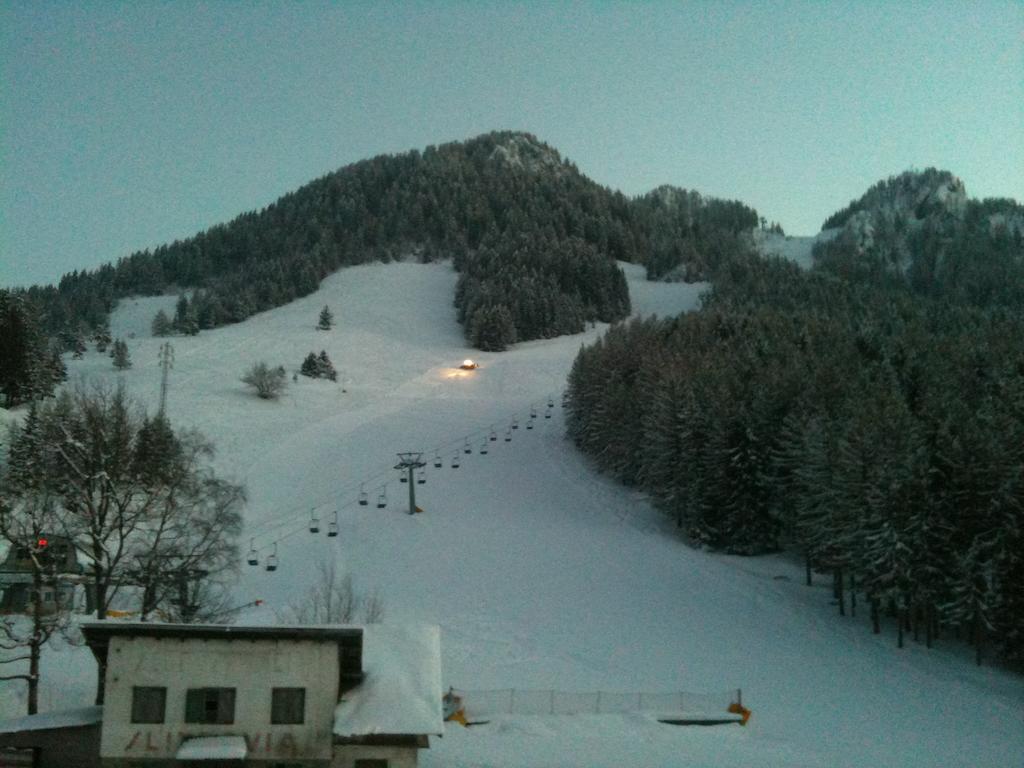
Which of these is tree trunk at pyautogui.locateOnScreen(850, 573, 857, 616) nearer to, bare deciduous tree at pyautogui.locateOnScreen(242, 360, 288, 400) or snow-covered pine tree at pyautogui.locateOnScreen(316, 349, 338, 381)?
bare deciduous tree at pyautogui.locateOnScreen(242, 360, 288, 400)

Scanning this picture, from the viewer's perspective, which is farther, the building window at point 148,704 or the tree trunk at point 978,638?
the tree trunk at point 978,638

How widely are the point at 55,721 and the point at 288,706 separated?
4795 mm

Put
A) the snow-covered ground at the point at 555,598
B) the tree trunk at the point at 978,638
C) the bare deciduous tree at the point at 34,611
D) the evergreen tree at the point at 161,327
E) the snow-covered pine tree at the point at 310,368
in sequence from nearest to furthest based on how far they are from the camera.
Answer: the bare deciduous tree at the point at 34,611 → the snow-covered ground at the point at 555,598 → the tree trunk at the point at 978,638 → the snow-covered pine tree at the point at 310,368 → the evergreen tree at the point at 161,327

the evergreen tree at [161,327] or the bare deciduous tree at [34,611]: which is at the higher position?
the evergreen tree at [161,327]

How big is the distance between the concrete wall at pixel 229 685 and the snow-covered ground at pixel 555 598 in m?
3.53

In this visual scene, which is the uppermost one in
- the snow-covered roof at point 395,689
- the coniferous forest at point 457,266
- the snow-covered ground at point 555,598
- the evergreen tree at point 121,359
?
the coniferous forest at point 457,266

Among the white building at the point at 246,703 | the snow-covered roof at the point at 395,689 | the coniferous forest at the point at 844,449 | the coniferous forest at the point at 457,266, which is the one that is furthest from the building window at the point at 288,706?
the coniferous forest at the point at 457,266

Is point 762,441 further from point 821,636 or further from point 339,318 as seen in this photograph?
point 339,318

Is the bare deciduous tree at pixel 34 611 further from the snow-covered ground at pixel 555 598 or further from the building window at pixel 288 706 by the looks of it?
the building window at pixel 288 706

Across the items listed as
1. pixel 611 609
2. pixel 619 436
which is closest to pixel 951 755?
pixel 611 609

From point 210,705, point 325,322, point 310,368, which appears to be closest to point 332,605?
point 210,705

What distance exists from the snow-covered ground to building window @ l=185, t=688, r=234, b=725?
455cm

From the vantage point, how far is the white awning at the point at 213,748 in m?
14.1

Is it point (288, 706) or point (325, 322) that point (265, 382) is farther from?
point (288, 706)
